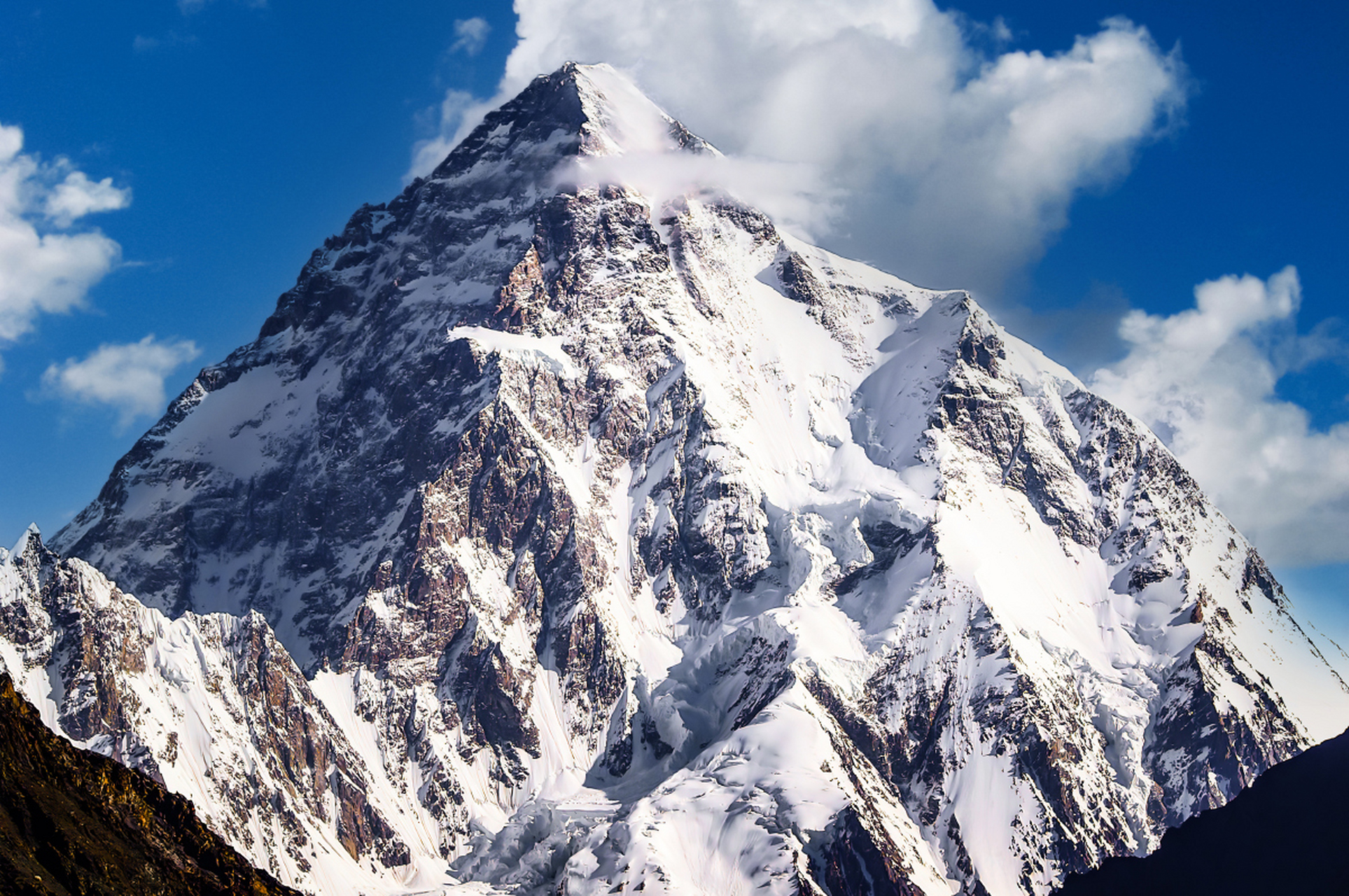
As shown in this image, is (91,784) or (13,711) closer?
(13,711)

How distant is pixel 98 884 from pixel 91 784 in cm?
2158

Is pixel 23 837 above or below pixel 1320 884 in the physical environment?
above

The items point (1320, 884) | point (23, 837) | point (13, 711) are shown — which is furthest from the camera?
point (1320, 884)

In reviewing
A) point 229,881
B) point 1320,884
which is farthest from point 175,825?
point 1320,884

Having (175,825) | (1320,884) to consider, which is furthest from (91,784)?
(1320,884)

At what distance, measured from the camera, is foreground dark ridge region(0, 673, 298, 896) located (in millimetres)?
123875

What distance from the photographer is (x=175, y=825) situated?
154625 mm

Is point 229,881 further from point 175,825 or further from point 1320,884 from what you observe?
point 1320,884

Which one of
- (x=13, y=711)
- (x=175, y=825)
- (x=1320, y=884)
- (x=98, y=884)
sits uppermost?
(x=13, y=711)

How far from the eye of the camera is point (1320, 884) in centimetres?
19762

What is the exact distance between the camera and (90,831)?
135 meters

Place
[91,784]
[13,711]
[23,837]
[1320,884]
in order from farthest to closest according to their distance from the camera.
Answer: [1320,884] → [91,784] → [13,711] → [23,837]

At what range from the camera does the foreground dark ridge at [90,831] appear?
123875 millimetres

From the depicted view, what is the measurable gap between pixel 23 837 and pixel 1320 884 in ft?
552
